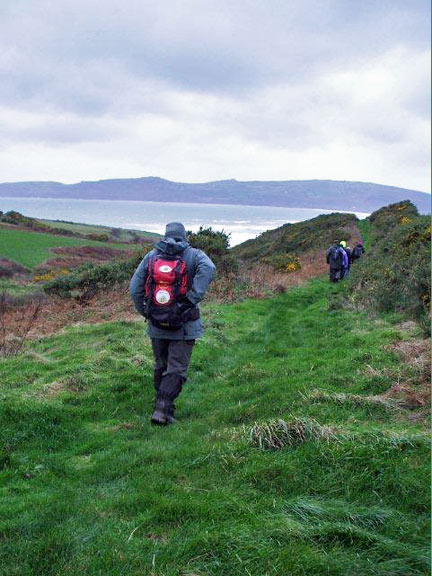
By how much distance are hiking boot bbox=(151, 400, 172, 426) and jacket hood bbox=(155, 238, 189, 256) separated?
1.90 metres

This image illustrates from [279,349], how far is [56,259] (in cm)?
3669

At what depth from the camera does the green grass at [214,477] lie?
11.5 ft

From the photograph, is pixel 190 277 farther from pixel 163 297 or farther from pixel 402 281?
pixel 402 281

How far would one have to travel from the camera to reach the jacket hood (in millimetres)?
6613

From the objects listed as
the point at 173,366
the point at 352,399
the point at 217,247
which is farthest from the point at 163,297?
the point at 217,247

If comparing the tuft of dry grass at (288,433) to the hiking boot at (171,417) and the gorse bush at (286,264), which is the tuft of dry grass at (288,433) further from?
the gorse bush at (286,264)

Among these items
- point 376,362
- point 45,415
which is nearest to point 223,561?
point 45,415

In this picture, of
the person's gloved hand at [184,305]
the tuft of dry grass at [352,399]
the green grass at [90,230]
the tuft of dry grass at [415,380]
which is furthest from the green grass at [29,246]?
the tuft of dry grass at [352,399]

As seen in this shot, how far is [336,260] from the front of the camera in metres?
20.1

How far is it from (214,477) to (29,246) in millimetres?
47615

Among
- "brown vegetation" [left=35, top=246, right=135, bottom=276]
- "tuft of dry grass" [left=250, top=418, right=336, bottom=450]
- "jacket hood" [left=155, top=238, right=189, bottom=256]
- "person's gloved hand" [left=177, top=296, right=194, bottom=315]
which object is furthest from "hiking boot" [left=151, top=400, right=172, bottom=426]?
"brown vegetation" [left=35, top=246, right=135, bottom=276]

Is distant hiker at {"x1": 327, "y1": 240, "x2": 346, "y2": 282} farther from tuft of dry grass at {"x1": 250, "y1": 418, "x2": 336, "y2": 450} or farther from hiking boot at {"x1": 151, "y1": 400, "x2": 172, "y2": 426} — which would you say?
tuft of dry grass at {"x1": 250, "y1": 418, "x2": 336, "y2": 450}

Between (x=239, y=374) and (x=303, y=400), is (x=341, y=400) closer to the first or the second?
(x=303, y=400)

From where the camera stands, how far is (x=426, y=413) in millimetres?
5516
